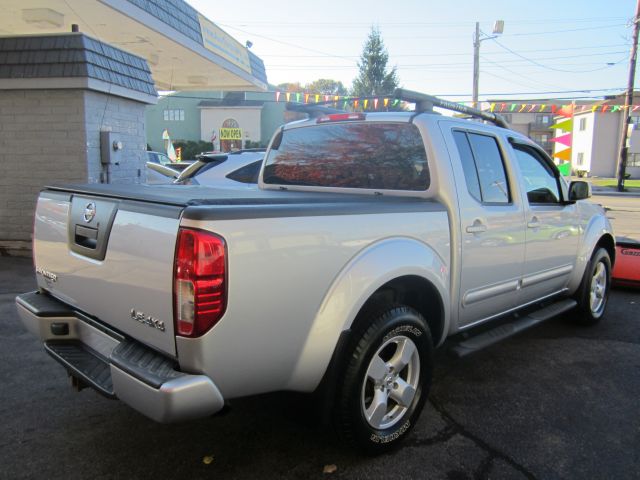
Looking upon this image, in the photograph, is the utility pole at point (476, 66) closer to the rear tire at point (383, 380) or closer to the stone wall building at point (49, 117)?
the stone wall building at point (49, 117)

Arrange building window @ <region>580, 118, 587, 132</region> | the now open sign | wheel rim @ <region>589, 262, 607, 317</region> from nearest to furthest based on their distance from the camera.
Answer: wheel rim @ <region>589, 262, 607, 317</region>, the now open sign, building window @ <region>580, 118, 587, 132</region>

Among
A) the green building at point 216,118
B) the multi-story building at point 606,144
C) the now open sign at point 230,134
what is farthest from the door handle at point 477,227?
the multi-story building at point 606,144

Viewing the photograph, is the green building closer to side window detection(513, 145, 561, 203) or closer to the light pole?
the light pole

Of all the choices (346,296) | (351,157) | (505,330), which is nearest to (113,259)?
(346,296)

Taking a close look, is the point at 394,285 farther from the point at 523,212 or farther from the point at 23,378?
the point at 23,378

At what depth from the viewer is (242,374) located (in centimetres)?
225

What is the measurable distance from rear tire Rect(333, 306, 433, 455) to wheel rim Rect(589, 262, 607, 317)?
9.74 feet

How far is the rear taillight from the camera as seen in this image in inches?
81.3

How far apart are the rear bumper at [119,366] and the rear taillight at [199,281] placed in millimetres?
219

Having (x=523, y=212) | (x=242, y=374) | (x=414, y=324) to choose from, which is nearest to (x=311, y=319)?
(x=242, y=374)

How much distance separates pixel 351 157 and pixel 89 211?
187cm

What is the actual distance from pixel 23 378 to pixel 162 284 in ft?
7.92

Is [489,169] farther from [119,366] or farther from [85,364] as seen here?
[85,364]

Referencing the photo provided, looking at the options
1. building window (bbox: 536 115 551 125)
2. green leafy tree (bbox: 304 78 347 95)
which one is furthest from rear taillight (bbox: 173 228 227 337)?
green leafy tree (bbox: 304 78 347 95)
